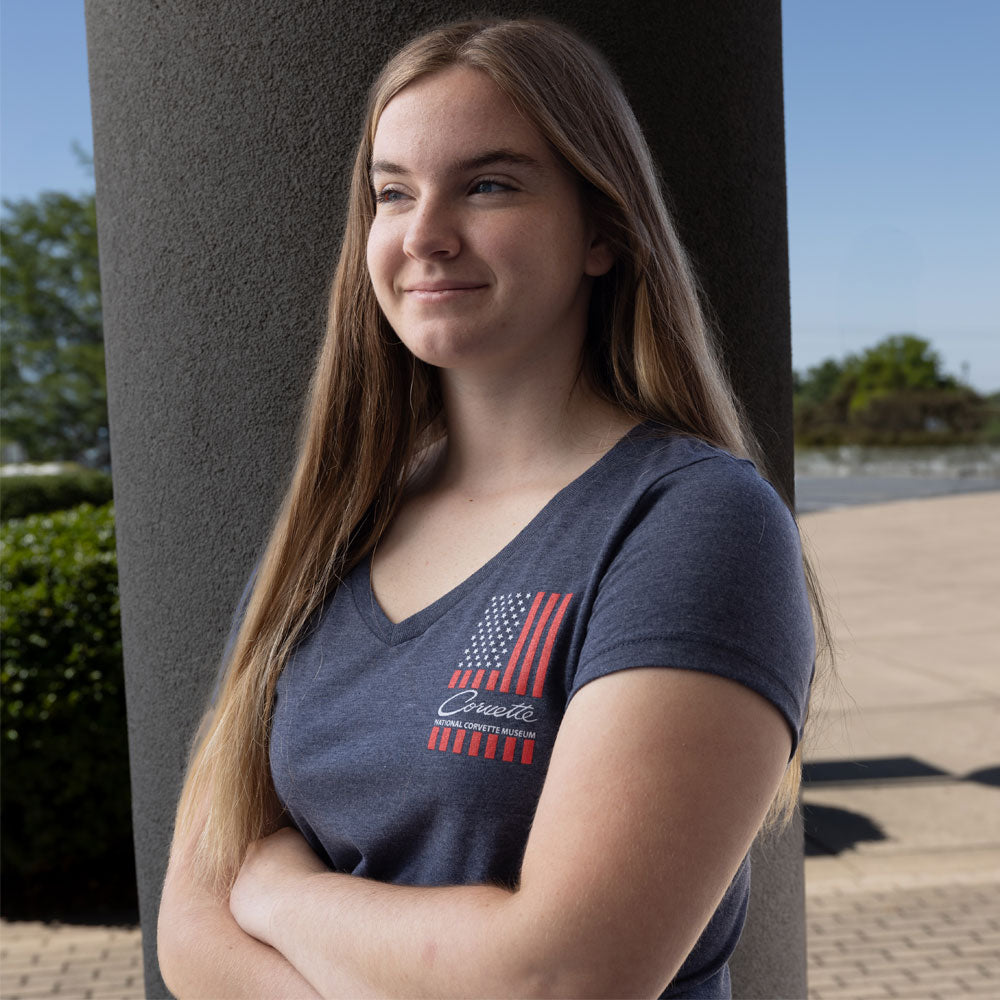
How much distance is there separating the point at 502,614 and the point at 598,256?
50 cm

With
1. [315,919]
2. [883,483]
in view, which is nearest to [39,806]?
[315,919]

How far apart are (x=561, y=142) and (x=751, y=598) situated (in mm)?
633

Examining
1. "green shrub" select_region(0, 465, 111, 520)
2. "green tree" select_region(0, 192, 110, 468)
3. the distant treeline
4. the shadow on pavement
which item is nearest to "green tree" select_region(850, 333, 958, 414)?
the distant treeline

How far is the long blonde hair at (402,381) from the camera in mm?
1538

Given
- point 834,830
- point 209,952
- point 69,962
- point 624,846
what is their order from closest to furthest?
point 624,846 < point 209,952 < point 69,962 < point 834,830

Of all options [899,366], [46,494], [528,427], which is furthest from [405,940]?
[899,366]

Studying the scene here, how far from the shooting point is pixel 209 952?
5.28 feet

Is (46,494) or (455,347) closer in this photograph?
(455,347)

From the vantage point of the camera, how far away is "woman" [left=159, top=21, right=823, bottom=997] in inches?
48.0

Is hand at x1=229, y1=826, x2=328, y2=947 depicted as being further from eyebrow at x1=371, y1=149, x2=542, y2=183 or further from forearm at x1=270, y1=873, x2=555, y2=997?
eyebrow at x1=371, y1=149, x2=542, y2=183

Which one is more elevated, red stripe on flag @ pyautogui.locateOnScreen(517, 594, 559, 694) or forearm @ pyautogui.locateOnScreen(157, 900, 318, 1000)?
red stripe on flag @ pyautogui.locateOnScreen(517, 594, 559, 694)

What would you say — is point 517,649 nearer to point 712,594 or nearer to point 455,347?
point 712,594

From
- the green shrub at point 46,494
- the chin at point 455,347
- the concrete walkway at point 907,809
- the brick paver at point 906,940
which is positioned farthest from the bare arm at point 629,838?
the green shrub at point 46,494

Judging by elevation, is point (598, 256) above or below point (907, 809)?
above
